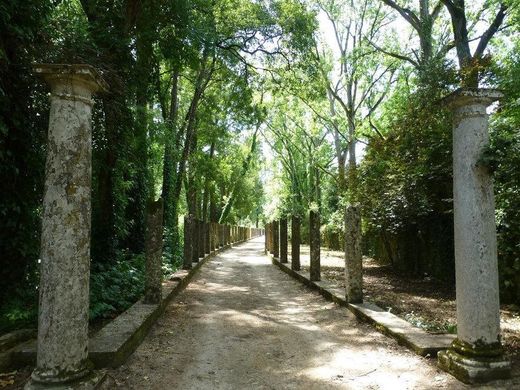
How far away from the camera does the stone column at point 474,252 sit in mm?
3877

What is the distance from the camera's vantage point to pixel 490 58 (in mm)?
9695

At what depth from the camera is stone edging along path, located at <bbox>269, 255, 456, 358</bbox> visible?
15.3 ft

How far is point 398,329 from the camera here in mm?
5402

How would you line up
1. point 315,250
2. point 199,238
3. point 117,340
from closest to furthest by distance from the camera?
point 117,340, point 315,250, point 199,238

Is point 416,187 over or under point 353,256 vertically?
over

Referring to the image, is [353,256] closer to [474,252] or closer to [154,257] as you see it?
[474,252]

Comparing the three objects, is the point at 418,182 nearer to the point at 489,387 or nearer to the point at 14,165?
the point at 489,387

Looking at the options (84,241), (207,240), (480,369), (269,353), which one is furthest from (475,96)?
(207,240)

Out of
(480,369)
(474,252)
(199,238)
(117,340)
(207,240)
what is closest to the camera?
(480,369)

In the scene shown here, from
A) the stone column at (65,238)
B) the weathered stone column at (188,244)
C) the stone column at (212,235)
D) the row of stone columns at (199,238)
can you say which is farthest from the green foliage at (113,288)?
the stone column at (212,235)

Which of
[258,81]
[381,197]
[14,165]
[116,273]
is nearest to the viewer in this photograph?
[14,165]

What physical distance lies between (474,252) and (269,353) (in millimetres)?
2704

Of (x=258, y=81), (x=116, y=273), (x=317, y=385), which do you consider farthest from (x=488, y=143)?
(x=258, y=81)

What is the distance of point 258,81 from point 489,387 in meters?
15.1
